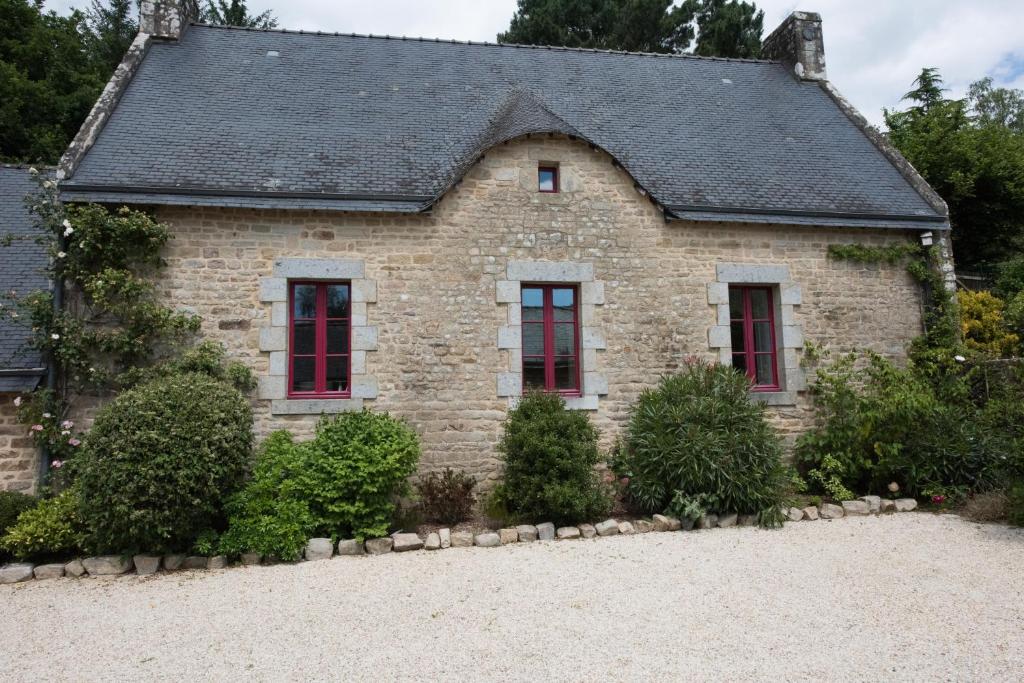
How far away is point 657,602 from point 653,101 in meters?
7.76

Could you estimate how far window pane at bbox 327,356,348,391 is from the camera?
22.3 feet

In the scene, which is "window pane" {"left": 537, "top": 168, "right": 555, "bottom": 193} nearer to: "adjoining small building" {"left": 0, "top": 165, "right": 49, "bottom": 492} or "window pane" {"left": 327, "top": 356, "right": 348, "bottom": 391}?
"window pane" {"left": 327, "top": 356, "right": 348, "bottom": 391}

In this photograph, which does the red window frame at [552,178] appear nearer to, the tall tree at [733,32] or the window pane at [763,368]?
the window pane at [763,368]

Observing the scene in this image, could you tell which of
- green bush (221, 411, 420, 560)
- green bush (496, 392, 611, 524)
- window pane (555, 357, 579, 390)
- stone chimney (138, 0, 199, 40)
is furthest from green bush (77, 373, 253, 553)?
stone chimney (138, 0, 199, 40)

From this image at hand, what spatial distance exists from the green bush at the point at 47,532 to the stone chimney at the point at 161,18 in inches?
270

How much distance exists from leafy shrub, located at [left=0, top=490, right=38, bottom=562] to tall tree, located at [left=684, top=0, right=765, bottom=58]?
61.2ft

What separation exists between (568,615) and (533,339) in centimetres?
383

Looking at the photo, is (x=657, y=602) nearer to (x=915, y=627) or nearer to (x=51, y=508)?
(x=915, y=627)

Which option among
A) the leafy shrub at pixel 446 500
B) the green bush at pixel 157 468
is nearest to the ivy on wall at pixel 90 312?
the green bush at pixel 157 468

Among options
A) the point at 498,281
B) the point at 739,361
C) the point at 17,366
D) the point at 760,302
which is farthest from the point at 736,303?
the point at 17,366

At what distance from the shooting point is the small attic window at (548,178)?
7.39m

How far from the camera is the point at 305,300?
270 inches

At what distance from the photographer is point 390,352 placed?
6.75m

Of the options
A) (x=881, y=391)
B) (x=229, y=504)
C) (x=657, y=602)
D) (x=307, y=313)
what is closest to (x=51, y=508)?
(x=229, y=504)
